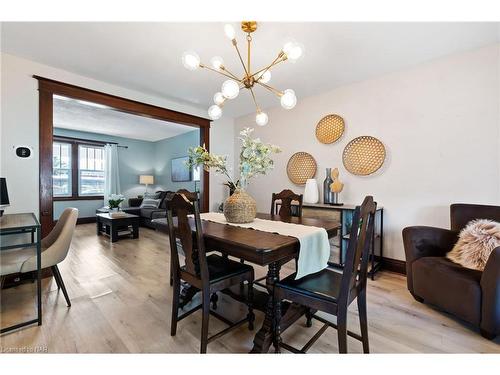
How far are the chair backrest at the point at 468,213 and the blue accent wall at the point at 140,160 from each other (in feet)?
17.5

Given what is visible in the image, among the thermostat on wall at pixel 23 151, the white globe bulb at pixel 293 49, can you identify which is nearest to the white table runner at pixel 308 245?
the white globe bulb at pixel 293 49

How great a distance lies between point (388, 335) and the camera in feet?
5.43

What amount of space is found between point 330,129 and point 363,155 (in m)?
0.60

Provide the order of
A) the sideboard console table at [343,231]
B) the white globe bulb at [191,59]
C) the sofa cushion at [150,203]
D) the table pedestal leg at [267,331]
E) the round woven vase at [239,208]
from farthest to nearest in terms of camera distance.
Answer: the sofa cushion at [150,203]
the sideboard console table at [343,231]
the round woven vase at [239,208]
the white globe bulb at [191,59]
the table pedestal leg at [267,331]

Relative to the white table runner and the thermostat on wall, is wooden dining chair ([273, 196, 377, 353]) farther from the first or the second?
the thermostat on wall

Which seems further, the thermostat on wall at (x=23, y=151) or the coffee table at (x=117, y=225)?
the coffee table at (x=117, y=225)

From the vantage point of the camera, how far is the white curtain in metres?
6.41

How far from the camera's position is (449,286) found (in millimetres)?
1775

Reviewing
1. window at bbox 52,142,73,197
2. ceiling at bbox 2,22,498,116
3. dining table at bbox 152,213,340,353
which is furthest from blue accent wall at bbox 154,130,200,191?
dining table at bbox 152,213,340,353

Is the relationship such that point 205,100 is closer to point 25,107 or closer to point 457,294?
point 25,107

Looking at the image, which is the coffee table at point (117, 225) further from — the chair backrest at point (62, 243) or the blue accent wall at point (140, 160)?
the chair backrest at point (62, 243)

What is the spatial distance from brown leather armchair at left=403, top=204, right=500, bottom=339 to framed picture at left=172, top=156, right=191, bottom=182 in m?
5.27

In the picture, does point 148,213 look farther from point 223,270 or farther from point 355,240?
point 355,240

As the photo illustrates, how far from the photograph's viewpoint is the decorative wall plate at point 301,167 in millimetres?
3535
